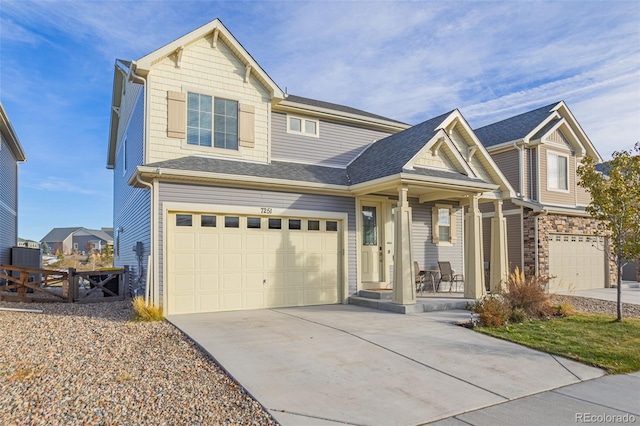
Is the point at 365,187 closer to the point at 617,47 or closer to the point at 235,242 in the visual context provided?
the point at 235,242

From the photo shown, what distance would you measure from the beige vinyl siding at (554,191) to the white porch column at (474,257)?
6.41 meters

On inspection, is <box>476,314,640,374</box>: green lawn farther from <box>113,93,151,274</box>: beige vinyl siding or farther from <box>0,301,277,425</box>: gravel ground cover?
<box>113,93,151,274</box>: beige vinyl siding

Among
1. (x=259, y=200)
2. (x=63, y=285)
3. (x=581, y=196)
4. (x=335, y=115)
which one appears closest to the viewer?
(x=259, y=200)

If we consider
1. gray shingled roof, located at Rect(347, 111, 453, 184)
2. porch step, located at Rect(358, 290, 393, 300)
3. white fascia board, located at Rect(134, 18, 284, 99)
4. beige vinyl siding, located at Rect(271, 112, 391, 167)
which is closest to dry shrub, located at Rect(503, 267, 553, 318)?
porch step, located at Rect(358, 290, 393, 300)

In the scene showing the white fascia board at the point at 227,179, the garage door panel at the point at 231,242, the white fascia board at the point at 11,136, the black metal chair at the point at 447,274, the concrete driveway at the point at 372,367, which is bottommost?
the concrete driveway at the point at 372,367

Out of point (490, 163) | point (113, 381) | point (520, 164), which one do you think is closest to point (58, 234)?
point (520, 164)

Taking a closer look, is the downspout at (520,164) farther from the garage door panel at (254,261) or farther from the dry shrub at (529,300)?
the garage door panel at (254,261)

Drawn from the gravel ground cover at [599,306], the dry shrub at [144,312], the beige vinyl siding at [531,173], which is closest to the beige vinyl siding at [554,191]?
the beige vinyl siding at [531,173]

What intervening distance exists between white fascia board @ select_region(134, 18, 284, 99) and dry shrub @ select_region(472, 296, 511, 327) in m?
7.13

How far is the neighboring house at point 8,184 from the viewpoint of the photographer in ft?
52.8

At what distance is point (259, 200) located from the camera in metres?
10.5

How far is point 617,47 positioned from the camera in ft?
31.0

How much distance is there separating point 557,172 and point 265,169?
12792 millimetres

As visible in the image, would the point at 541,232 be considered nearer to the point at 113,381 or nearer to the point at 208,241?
the point at 208,241
